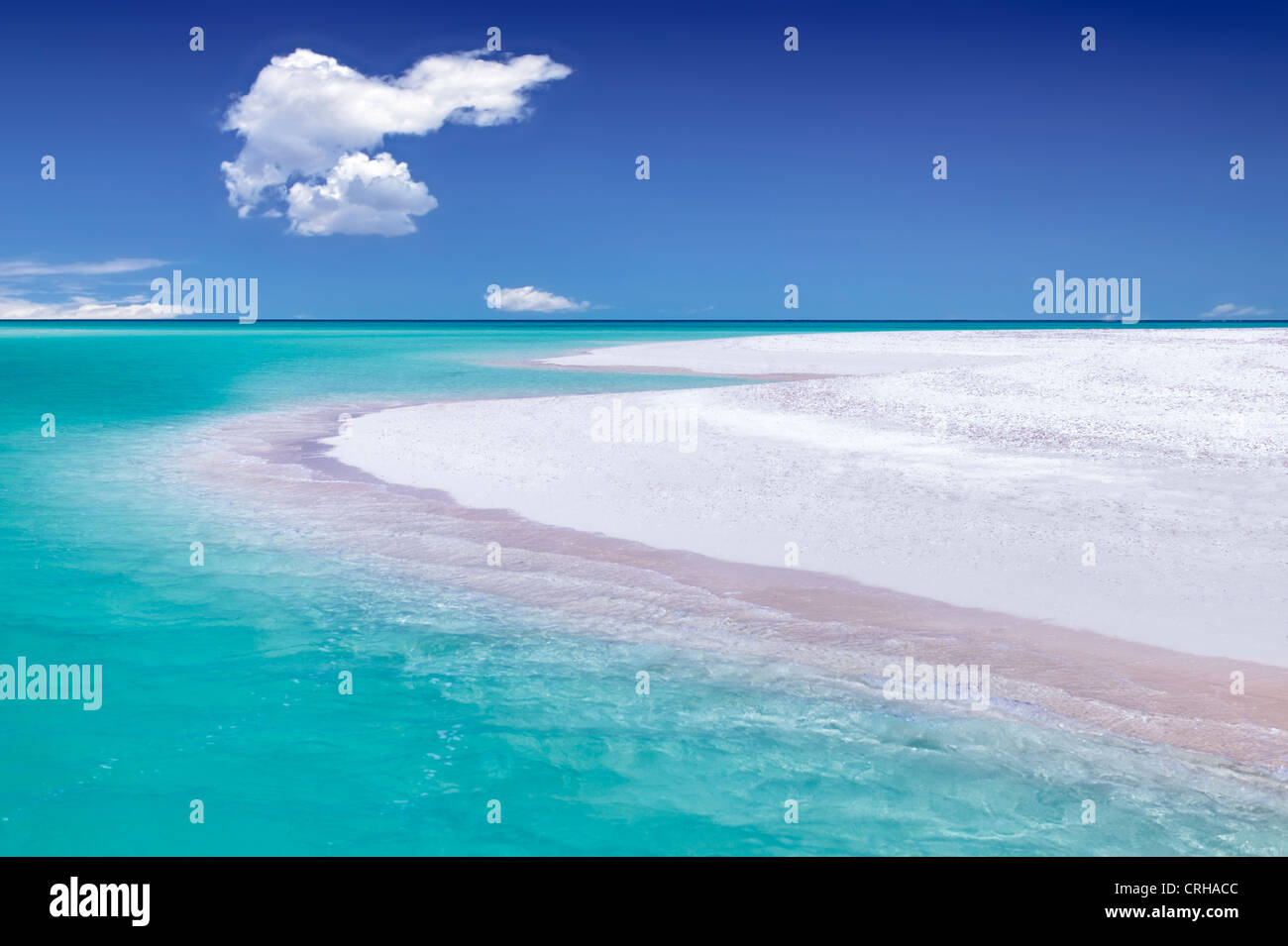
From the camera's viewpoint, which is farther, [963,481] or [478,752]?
[963,481]

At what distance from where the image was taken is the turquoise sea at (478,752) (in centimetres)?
565

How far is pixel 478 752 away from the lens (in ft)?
21.9

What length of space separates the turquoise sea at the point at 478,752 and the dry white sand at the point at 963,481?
8.91 ft

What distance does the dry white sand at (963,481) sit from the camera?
929 centimetres

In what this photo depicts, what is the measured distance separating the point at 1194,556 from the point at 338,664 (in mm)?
8828

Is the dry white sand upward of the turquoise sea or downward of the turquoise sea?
upward

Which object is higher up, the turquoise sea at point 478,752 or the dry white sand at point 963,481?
the dry white sand at point 963,481

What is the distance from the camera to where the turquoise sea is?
5648 millimetres

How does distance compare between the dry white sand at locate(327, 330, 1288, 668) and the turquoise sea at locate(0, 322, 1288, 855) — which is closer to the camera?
the turquoise sea at locate(0, 322, 1288, 855)

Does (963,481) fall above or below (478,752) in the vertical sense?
above

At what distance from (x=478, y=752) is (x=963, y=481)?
921 centimetres

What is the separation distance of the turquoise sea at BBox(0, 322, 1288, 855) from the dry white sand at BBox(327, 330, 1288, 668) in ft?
8.91

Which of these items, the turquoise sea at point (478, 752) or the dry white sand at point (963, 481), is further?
the dry white sand at point (963, 481)
